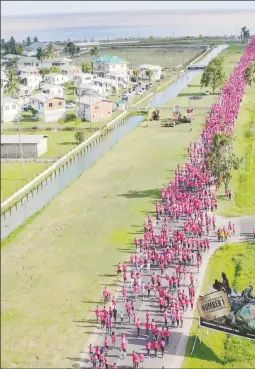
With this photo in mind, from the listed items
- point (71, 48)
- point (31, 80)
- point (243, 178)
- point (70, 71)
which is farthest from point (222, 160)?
point (71, 48)

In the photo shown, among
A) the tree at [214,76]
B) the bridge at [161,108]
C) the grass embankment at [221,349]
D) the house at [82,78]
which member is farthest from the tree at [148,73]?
the grass embankment at [221,349]

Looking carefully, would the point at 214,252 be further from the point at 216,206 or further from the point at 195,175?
the point at 195,175

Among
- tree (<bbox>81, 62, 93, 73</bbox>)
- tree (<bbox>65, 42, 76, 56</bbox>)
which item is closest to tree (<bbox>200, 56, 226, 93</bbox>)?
tree (<bbox>81, 62, 93, 73</bbox>)

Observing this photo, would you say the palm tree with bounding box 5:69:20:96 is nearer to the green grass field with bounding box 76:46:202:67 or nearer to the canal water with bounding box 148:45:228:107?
the canal water with bounding box 148:45:228:107

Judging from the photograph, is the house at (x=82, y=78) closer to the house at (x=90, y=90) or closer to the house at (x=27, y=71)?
Result: the house at (x=27, y=71)

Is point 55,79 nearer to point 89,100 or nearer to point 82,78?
point 82,78

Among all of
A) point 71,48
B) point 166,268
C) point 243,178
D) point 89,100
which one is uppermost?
point 71,48

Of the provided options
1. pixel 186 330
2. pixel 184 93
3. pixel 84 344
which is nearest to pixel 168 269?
pixel 186 330
